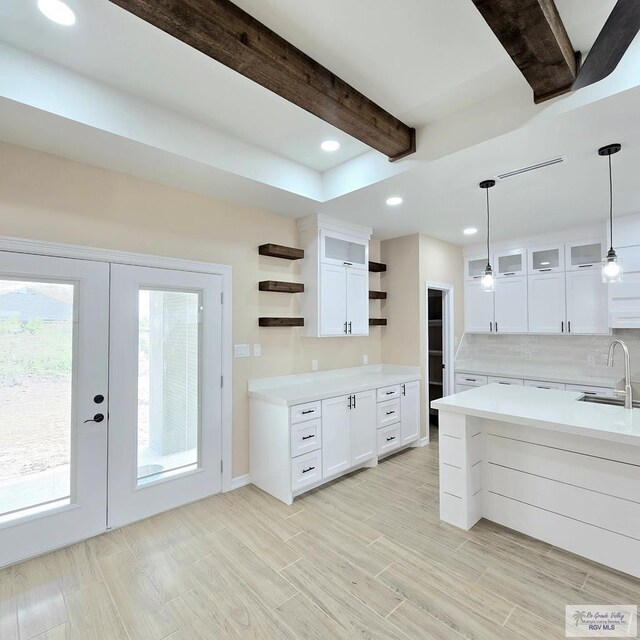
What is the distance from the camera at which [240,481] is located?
11.4 ft

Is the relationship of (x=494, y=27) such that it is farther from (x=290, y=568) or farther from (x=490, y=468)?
(x=290, y=568)

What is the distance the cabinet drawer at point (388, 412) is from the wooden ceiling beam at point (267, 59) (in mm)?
2715

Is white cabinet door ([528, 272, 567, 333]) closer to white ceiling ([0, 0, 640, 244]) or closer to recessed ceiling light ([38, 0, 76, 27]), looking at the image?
white ceiling ([0, 0, 640, 244])

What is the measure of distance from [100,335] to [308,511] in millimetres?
2187

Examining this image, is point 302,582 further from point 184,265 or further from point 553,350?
point 553,350

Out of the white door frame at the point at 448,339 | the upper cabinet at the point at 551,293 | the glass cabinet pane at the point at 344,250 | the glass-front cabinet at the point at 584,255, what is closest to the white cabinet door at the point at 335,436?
the glass cabinet pane at the point at 344,250

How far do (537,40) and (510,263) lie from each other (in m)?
3.85

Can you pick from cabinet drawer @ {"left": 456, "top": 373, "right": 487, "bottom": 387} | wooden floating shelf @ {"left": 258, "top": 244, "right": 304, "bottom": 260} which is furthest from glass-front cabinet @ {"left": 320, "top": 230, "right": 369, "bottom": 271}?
cabinet drawer @ {"left": 456, "top": 373, "right": 487, "bottom": 387}

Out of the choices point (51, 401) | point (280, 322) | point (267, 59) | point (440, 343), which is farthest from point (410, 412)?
point (267, 59)

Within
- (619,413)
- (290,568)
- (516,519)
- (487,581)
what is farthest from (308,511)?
(619,413)

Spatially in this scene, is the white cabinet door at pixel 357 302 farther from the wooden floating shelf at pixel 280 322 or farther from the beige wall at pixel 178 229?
the wooden floating shelf at pixel 280 322

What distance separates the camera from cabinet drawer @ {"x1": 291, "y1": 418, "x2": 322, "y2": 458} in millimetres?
3160

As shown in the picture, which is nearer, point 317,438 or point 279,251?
point 317,438

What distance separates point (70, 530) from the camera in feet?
8.38
